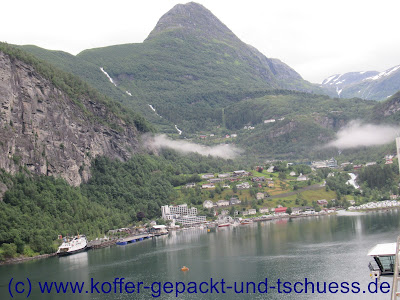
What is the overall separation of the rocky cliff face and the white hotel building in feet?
82.1

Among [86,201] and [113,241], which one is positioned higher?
[86,201]

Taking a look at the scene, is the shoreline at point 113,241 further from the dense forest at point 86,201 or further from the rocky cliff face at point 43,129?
the rocky cliff face at point 43,129

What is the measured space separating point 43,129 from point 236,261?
77721mm

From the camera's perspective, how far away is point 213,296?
209 feet

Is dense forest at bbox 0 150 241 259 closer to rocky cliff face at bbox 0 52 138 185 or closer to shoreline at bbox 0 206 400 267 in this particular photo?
shoreline at bbox 0 206 400 267

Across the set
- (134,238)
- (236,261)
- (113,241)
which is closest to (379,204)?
(134,238)

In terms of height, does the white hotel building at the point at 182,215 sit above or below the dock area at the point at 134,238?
above

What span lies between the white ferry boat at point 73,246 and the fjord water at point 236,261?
8.85ft

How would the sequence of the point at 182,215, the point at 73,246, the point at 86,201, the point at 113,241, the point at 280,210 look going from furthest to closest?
1. the point at 280,210
2. the point at 182,215
3. the point at 86,201
4. the point at 113,241
5. the point at 73,246

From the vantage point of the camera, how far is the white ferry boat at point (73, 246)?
4216 inches

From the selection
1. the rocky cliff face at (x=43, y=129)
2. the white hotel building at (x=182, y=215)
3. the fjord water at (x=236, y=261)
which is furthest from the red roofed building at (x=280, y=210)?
the rocky cliff face at (x=43, y=129)

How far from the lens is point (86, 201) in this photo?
139125 mm

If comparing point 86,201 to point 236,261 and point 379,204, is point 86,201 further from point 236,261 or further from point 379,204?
point 379,204

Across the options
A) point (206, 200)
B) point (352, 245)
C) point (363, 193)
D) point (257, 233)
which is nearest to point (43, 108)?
point (206, 200)
